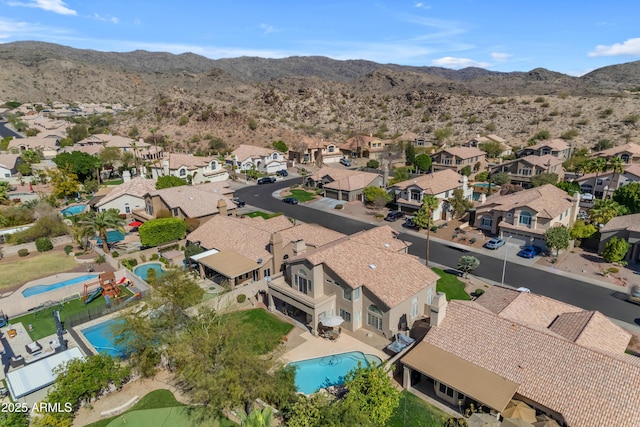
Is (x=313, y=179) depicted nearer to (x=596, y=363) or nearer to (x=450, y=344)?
(x=450, y=344)

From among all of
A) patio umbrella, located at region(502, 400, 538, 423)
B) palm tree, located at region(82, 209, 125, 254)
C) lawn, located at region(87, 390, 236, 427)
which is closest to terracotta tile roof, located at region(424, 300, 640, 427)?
patio umbrella, located at region(502, 400, 538, 423)

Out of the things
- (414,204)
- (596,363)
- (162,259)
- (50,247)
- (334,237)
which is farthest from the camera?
(414,204)

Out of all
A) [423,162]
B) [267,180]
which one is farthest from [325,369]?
[423,162]

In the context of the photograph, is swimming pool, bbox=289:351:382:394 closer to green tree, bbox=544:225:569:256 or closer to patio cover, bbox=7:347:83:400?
patio cover, bbox=7:347:83:400

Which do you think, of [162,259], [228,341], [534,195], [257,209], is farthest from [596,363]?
[257,209]

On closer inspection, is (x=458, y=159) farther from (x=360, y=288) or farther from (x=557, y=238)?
(x=360, y=288)
